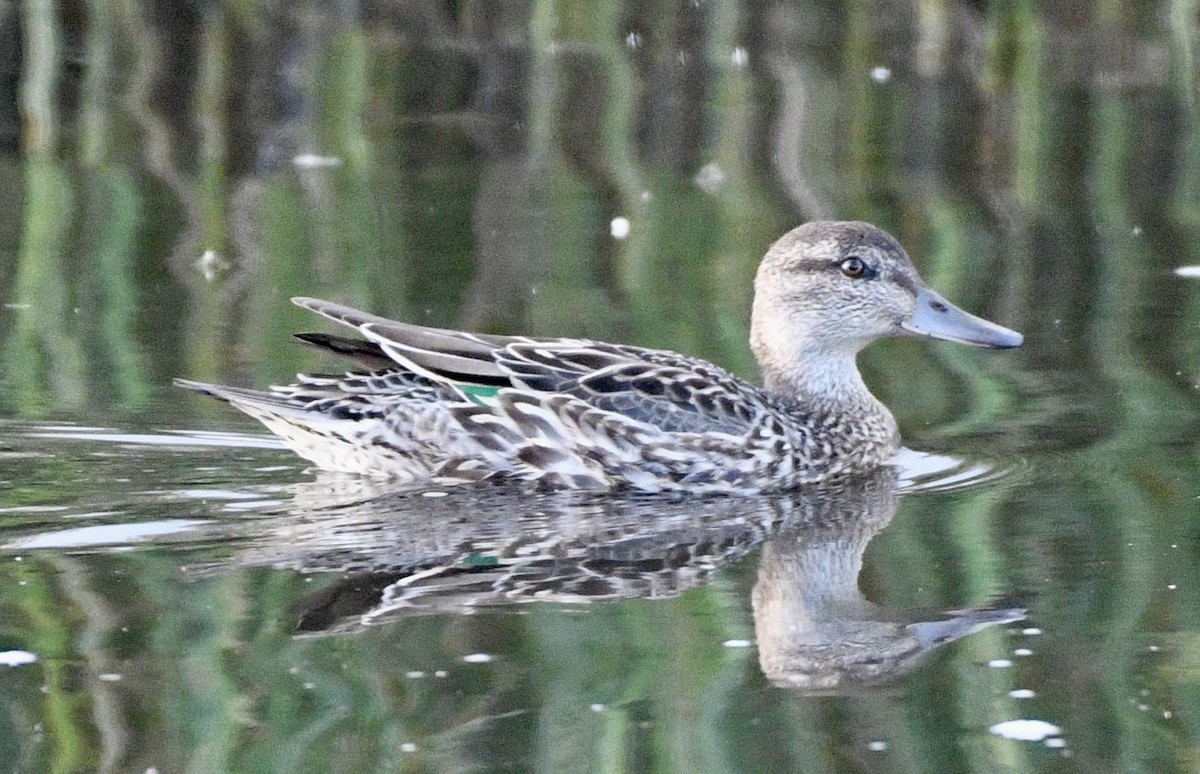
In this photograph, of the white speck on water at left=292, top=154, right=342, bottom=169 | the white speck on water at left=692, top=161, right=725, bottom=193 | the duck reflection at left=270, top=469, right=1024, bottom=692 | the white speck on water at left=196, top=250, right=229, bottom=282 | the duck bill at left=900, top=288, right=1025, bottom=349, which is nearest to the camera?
the duck reflection at left=270, top=469, right=1024, bottom=692

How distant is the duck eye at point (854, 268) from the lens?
7520 mm

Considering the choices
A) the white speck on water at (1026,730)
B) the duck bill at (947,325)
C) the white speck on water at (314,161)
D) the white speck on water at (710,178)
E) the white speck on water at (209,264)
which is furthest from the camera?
the white speck on water at (314,161)

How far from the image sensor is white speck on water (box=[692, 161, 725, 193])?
12.2 m

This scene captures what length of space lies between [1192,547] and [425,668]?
2227mm

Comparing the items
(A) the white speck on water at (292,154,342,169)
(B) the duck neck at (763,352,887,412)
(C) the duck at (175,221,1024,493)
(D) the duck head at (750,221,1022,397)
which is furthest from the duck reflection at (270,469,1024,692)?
(A) the white speck on water at (292,154,342,169)

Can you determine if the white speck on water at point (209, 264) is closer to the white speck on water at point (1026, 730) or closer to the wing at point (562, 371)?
the wing at point (562, 371)

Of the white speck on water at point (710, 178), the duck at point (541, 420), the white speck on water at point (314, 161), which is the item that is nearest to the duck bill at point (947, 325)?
the duck at point (541, 420)

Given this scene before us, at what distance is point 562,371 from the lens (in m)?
7.00

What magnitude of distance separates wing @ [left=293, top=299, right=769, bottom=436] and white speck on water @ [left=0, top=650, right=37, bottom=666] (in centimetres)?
201

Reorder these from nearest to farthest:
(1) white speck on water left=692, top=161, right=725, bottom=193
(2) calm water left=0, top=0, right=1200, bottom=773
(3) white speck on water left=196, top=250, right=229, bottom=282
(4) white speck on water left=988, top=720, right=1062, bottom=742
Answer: (4) white speck on water left=988, top=720, right=1062, bottom=742
(2) calm water left=0, top=0, right=1200, bottom=773
(3) white speck on water left=196, top=250, right=229, bottom=282
(1) white speck on water left=692, top=161, right=725, bottom=193

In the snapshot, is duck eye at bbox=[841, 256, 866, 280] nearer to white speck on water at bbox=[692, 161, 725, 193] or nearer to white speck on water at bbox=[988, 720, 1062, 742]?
white speck on water at bbox=[988, 720, 1062, 742]

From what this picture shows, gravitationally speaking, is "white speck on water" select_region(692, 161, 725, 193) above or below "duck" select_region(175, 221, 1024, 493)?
above

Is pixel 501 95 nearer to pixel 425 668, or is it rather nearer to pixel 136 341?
pixel 136 341

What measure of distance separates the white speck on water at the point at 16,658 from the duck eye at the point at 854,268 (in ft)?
11.3
